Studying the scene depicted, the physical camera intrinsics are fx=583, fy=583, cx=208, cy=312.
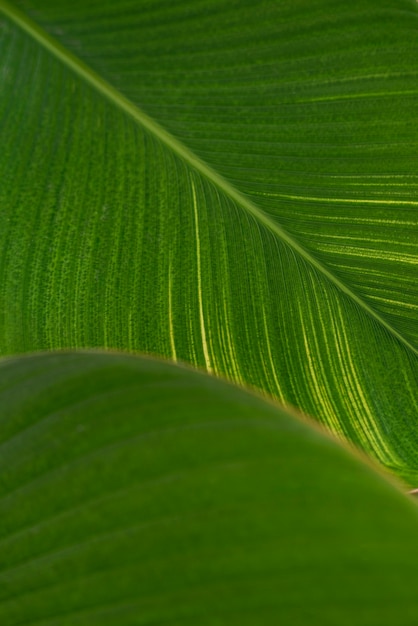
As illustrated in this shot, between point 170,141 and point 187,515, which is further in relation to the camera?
point 170,141

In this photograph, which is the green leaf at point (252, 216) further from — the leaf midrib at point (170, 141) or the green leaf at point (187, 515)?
the green leaf at point (187, 515)

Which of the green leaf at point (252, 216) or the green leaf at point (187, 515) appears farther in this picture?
the green leaf at point (252, 216)

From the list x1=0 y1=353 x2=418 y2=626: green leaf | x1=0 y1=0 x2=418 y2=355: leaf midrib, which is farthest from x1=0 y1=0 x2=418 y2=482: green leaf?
x1=0 y1=353 x2=418 y2=626: green leaf

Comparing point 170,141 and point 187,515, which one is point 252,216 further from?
point 187,515

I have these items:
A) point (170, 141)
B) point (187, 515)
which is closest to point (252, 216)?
point (170, 141)

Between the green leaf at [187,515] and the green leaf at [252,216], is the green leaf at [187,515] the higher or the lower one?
the lower one

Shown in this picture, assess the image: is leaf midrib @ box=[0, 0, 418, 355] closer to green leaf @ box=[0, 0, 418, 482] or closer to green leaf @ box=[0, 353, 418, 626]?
green leaf @ box=[0, 0, 418, 482]

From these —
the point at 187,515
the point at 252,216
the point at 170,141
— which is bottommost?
the point at 187,515

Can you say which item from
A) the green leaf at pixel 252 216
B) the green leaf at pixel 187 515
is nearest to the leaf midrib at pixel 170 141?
the green leaf at pixel 252 216
